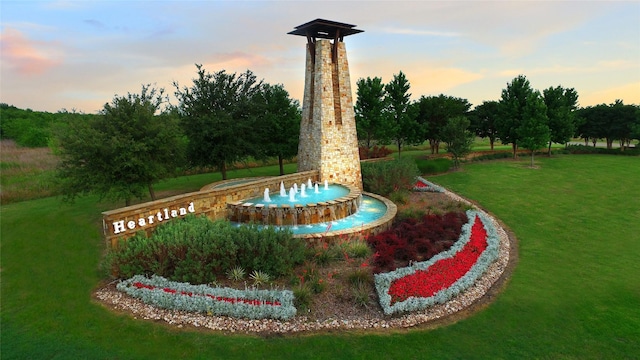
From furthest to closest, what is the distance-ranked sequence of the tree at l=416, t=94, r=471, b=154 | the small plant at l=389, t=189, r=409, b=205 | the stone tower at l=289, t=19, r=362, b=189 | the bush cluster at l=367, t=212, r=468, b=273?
the tree at l=416, t=94, r=471, b=154, the small plant at l=389, t=189, r=409, b=205, the stone tower at l=289, t=19, r=362, b=189, the bush cluster at l=367, t=212, r=468, b=273

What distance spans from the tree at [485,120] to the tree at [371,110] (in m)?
20.6

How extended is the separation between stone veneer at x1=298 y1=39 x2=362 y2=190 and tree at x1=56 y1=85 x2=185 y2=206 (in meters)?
7.28

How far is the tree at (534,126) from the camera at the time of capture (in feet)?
108

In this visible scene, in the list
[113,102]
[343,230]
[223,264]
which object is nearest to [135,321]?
[223,264]

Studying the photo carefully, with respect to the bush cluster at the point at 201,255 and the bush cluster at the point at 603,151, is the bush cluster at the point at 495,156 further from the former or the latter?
the bush cluster at the point at 201,255

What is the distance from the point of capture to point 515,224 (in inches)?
661

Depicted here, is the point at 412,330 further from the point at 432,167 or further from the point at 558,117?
the point at 558,117

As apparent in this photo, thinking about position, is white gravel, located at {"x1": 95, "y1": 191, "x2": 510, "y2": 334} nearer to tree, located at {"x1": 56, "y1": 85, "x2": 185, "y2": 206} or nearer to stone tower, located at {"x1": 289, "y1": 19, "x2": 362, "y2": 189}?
→ tree, located at {"x1": 56, "y1": 85, "x2": 185, "y2": 206}

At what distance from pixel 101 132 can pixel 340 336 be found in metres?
13.3

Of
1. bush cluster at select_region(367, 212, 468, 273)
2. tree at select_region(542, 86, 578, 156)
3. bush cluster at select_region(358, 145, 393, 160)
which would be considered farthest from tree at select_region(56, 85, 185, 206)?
tree at select_region(542, 86, 578, 156)

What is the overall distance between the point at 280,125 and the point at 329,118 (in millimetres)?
7227

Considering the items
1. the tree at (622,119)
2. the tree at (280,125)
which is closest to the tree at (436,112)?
the tree at (280,125)

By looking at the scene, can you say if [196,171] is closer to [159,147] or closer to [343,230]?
[159,147]

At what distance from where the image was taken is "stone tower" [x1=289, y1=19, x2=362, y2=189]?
1870 cm
